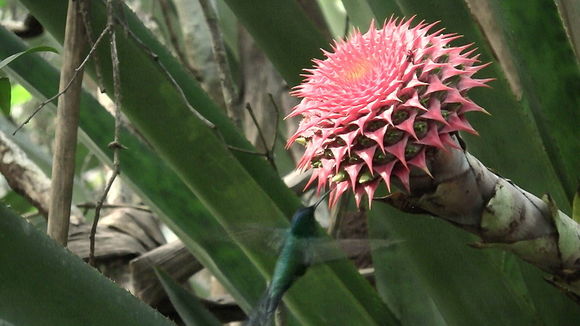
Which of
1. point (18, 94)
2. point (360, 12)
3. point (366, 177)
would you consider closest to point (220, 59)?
point (360, 12)

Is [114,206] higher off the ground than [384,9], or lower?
lower

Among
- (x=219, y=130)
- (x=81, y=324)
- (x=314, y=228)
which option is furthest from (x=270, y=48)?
(x=81, y=324)

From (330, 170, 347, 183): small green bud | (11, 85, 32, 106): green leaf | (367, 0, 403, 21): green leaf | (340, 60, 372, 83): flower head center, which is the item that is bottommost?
(367, 0, 403, 21): green leaf

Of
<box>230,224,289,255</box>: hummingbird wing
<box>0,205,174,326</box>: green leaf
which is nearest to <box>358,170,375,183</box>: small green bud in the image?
<box>0,205,174,326</box>: green leaf

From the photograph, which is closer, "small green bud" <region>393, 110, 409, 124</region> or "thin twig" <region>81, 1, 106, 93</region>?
"small green bud" <region>393, 110, 409, 124</region>

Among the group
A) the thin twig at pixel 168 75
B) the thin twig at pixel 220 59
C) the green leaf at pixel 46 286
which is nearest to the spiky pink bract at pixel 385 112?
the green leaf at pixel 46 286

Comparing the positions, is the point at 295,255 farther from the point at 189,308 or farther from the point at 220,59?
the point at 220,59

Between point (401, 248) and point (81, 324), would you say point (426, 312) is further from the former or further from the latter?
point (81, 324)

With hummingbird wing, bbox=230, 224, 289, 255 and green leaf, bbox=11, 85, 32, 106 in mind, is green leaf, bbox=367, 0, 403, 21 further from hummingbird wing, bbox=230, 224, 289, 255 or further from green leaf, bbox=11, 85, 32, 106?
green leaf, bbox=11, 85, 32, 106

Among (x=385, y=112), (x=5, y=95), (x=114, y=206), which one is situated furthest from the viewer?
(x=114, y=206)
